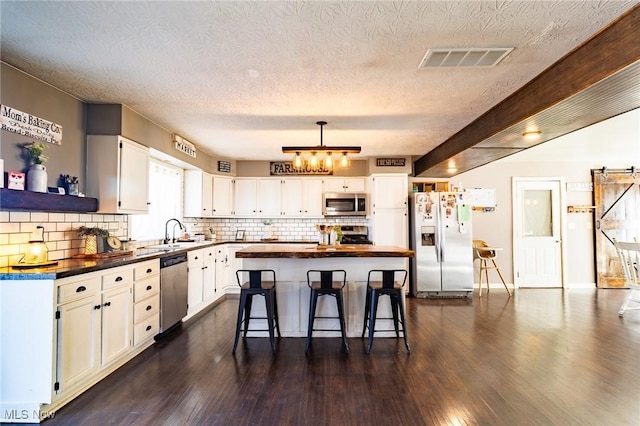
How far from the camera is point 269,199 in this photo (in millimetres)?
6441

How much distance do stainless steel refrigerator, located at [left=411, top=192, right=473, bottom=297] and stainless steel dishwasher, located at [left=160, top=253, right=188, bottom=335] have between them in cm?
376

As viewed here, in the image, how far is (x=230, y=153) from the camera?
5.90 metres

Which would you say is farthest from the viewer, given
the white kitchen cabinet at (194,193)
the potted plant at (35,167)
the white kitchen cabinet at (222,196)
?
the white kitchen cabinet at (222,196)

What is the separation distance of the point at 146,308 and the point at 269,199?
135 inches

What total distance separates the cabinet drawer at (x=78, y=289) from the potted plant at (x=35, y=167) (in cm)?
84

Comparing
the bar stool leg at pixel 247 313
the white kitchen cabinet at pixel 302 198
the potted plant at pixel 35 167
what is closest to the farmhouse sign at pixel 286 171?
the white kitchen cabinet at pixel 302 198

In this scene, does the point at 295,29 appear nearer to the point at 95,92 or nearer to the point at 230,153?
the point at 95,92

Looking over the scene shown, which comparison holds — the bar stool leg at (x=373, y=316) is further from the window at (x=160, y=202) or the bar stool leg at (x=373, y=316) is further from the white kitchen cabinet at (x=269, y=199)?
the white kitchen cabinet at (x=269, y=199)

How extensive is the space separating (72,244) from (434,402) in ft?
11.0

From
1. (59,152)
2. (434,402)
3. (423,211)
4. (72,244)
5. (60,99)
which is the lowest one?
(434,402)

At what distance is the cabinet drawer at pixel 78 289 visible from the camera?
2.27m

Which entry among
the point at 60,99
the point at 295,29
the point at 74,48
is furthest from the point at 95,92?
the point at 295,29

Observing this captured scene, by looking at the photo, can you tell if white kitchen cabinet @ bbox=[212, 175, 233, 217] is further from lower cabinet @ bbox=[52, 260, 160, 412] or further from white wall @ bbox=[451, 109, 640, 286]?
white wall @ bbox=[451, 109, 640, 286]

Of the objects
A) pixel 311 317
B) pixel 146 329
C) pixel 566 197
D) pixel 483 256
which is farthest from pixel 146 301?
pixel 566 197
